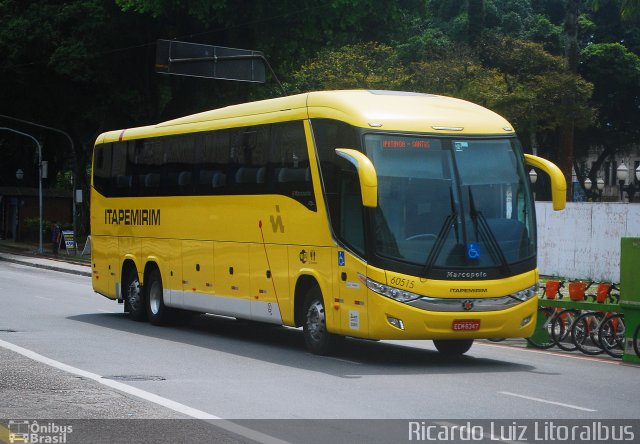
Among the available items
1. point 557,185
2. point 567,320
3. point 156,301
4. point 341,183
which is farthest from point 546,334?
point 156,301

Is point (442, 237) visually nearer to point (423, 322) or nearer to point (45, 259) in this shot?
point (423, 322)

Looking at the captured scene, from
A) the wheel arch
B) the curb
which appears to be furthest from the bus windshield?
the curb

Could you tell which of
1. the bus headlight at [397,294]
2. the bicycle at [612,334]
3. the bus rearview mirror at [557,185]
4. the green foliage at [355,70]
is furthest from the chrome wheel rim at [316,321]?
the green foliage at [355,70]

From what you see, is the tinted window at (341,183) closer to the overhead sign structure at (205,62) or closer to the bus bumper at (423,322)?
the bus bumper at (423,322)

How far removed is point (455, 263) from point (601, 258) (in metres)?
22.0

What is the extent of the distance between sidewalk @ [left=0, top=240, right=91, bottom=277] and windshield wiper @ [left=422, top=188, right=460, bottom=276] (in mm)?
29940

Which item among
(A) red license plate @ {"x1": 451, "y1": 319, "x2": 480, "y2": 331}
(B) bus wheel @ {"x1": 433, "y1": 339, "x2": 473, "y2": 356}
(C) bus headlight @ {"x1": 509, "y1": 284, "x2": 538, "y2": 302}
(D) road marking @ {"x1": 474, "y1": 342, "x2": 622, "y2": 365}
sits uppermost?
(C) bus headlight @ {"x1": 509, "y1": 284, "x2": 538, "y2": 302}

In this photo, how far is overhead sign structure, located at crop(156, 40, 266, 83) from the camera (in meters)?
36.6

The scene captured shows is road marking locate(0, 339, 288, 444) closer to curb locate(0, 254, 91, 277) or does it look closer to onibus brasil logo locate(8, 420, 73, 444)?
onibus brasil logo locate(8, 420, 73, 444)

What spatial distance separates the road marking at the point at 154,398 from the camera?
10.5 metres

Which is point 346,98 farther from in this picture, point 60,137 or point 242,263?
point 60,137

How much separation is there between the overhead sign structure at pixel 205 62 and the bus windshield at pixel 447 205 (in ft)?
66.0

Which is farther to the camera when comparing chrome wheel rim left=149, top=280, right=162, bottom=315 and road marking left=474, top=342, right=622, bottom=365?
chrome wheel rim left=149, top=280, right=162, bottom=315

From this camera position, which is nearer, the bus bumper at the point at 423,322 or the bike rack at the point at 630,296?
the bus bumper at the point at 423,322
